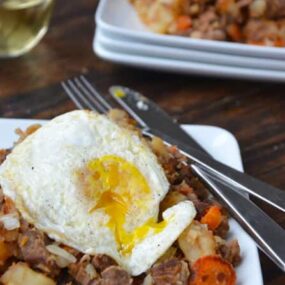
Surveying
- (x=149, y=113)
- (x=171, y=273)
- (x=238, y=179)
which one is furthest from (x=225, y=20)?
(x=171, y=273)

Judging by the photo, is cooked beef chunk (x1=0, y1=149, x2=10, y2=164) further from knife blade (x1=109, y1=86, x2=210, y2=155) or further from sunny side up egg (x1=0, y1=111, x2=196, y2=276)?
knife blade (x1=109, y1=86, x2=210, y2=155)

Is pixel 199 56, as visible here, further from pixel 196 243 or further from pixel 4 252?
pixel 4 252

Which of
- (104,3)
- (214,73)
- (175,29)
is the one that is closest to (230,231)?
(214,73)

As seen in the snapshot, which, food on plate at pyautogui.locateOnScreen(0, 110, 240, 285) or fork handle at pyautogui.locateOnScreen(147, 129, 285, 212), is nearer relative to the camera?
food on plate at pyautogui.locateOnScreen(0, 110, 240, 285)

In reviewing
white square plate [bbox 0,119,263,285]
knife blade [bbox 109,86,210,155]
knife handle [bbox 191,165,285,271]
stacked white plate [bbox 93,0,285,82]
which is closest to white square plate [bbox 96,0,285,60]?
stacked white plate [bbox 93,0,285,82]

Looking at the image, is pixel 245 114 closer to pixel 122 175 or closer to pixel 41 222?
pixel 122 175

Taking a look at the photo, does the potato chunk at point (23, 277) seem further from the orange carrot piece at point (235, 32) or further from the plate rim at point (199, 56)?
the orange carrot piece at point (235, 32)

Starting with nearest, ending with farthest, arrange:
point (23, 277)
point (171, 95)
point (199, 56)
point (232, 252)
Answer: point (23, 277) → point (232, 252) → point (199, 56) → point (171, 95)
